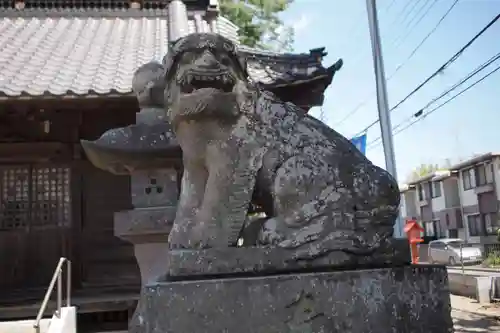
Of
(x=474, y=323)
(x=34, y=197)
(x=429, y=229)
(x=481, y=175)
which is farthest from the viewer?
(x=429, y=229)

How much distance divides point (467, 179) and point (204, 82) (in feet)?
107

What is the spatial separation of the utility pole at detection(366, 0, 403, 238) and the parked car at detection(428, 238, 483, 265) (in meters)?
17.2

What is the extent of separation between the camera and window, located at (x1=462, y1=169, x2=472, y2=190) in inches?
1201

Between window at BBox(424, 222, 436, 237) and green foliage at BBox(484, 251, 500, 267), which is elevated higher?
window at BBox(424, 222, 436, 237)

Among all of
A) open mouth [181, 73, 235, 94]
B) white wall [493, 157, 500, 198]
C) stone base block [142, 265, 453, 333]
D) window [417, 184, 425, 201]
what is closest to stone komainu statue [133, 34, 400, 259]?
open mouth [181, 73, 235, 94]

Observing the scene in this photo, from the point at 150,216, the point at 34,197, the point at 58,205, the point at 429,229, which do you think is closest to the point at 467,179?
the point at 429,229

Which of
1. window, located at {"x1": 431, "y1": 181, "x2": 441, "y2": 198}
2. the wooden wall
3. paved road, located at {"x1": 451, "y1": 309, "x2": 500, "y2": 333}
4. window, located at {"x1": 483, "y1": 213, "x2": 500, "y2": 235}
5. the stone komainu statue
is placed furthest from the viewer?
window, located at {"x1": 431, "y1": 181, "x2": 441, "y2": 198}

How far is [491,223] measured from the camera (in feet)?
93.7

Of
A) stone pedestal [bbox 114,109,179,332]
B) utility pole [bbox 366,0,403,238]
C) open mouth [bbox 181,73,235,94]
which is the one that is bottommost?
stone pedestal [bbox 114,109,179,332]

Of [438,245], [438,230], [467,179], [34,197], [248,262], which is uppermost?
[467,179]

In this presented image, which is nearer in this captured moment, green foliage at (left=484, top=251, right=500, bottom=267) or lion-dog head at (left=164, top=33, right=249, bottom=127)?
lion-dog head at (left=164, top=33, right=249, bottom=127)

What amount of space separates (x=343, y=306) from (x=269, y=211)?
0.49m

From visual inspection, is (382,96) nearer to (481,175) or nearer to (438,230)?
(481,175)

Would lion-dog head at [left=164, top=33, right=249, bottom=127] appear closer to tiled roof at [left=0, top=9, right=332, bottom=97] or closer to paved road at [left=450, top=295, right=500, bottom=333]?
tiled roof at [left=0, top=9, right=332, bottom=97]
